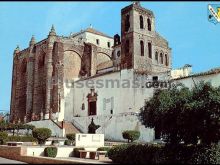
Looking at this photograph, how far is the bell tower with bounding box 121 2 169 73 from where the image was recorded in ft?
145

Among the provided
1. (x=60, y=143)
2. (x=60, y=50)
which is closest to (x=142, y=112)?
(x=60, y=143)

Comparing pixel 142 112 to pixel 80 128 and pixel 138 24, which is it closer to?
pixel 80 128

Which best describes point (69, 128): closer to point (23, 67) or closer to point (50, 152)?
point (50, 152)

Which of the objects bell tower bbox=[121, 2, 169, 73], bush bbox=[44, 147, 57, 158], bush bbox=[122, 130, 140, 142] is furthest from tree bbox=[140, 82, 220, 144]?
bell tower bbox=[121, 2, 169, 73]

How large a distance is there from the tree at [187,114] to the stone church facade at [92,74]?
47.9 feet

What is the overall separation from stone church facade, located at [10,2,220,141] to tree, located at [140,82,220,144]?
47.9 ft

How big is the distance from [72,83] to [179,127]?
32435 mm

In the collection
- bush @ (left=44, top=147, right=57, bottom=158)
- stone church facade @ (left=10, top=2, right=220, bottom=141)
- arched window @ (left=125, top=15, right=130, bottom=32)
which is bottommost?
bush @ (left=44, top=147, right=57, bottom=158)

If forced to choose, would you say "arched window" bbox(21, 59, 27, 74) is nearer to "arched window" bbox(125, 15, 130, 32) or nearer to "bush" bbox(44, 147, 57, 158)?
"arched window" bbox(125, 15, 130, 32)

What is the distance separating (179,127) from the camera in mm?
17516

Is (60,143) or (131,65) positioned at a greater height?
(131,65)

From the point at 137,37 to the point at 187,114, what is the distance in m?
28.8

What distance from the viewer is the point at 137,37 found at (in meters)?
44.8

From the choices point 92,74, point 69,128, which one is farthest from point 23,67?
point 69,128
